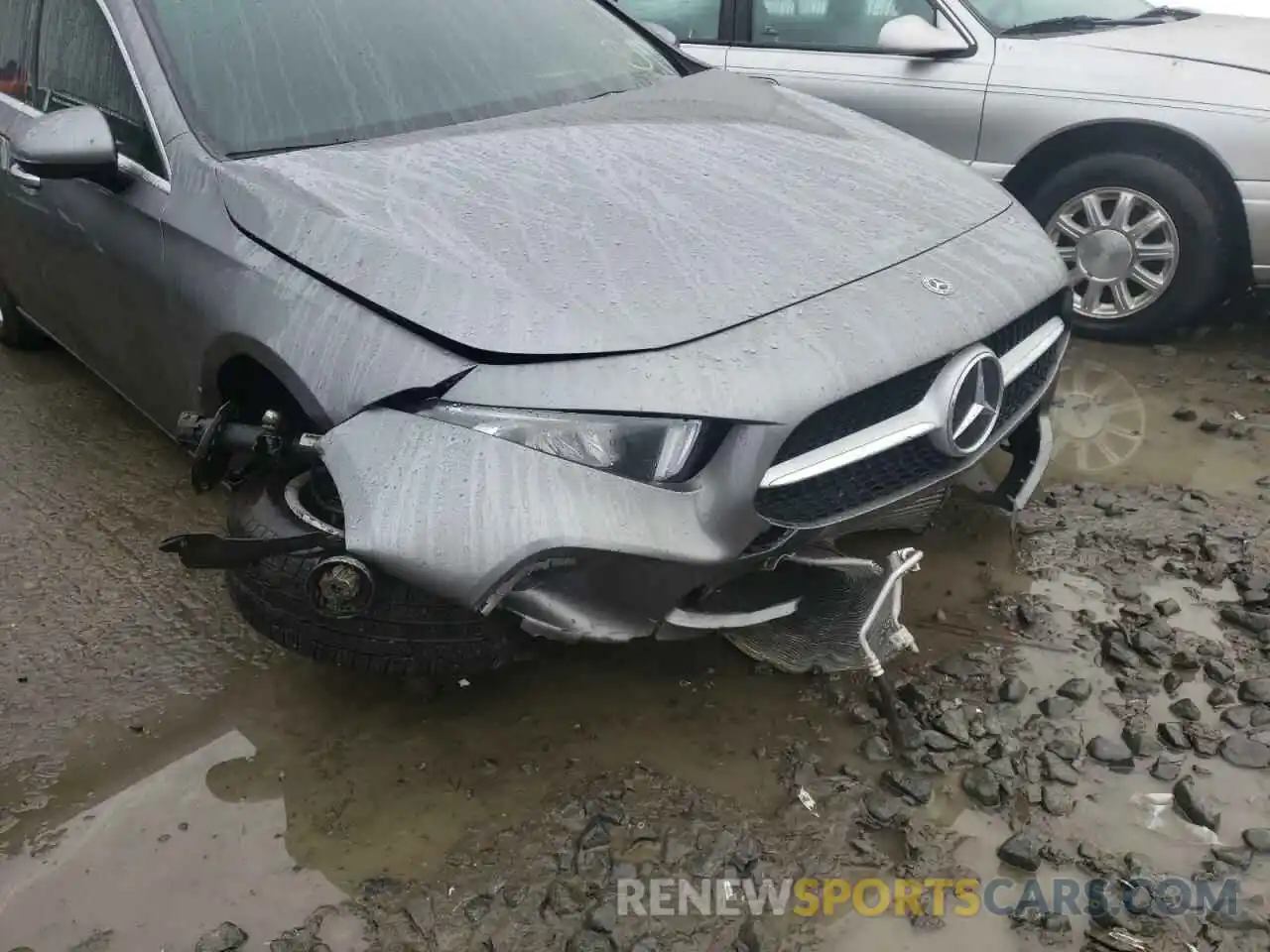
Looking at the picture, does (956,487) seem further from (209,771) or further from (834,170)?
(209,771)

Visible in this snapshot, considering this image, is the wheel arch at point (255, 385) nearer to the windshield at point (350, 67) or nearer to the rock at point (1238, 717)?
the windshield at point (350, 67)

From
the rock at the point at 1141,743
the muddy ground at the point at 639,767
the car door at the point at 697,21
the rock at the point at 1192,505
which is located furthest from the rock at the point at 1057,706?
the car door at the point at 697,21

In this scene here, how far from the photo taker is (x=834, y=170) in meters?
2.68

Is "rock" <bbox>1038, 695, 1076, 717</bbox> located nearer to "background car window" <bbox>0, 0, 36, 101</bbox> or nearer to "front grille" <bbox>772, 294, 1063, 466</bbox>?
"front grille" <bbox>772, 294, 1063, 466</bbox>

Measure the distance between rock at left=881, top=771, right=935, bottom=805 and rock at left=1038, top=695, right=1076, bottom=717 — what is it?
39 centimetres

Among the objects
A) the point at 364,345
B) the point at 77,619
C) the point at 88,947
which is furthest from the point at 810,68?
the point at 88,947

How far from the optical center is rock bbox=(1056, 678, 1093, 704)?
8.04 ft

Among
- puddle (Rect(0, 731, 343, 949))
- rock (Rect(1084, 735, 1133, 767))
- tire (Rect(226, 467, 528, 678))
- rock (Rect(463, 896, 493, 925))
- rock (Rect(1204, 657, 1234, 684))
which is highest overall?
tire (Rect(226, 467, 528, 678))

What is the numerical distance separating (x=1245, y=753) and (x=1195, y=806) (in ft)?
0.84

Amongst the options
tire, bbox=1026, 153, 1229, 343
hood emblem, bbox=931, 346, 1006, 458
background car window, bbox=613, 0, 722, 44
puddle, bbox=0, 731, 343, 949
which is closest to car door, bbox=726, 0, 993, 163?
background car window, bbox=613, 0, 722, 44

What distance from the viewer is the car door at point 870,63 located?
172 inches

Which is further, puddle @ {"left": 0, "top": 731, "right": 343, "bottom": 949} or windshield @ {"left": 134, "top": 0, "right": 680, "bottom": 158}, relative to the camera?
windshield @ {"left": 134, "top": 0, "right": 680, "bottom": 158}

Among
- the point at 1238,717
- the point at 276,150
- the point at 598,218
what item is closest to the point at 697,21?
the point at 276,150

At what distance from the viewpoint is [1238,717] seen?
7.80 ft
